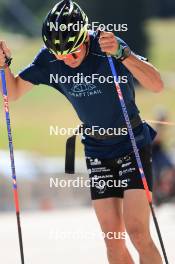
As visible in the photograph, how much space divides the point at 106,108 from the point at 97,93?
0.14 meters

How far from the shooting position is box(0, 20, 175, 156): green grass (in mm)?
39728

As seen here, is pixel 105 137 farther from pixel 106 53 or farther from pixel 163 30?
pixel 163 30

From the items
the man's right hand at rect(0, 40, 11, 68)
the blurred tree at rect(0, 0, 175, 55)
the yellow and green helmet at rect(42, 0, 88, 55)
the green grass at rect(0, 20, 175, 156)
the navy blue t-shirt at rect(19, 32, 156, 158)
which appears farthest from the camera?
the blurred tree at rect(0, 0, 175, 55)

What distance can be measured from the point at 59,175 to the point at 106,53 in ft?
35.9

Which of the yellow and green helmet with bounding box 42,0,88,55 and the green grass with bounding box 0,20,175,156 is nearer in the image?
the yellow and green helmet with bounding box 42,0,88,55

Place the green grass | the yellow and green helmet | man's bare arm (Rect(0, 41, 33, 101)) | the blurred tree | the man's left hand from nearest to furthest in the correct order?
the man's left hand, the yellow and green helmet, man's bare arm (Rect(0, 41, 33, 101)), the green grass, the blurred tree

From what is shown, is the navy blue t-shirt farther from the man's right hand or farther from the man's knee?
the man's knee

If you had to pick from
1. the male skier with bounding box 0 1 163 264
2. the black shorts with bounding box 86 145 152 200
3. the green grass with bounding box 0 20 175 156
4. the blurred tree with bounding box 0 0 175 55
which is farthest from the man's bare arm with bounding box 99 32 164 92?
the blurred tree with bounding box 0 0 175 55

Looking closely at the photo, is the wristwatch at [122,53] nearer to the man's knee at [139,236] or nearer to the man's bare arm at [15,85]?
the man's bare arm at [15,85]

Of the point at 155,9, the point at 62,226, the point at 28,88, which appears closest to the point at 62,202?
the point at 62,226

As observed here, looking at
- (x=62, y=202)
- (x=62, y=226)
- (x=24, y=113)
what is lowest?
(x=24, y=113)

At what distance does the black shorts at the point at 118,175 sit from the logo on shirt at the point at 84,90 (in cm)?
56

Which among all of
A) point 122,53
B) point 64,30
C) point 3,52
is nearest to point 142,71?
point 122,53

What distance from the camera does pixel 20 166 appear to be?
60.2 feet
